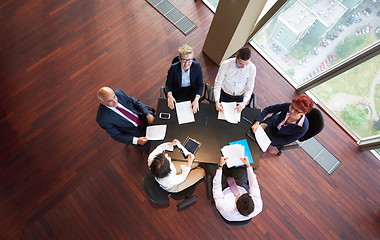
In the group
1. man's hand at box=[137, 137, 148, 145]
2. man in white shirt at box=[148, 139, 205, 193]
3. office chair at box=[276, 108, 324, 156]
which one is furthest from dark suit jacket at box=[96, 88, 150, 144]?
office chair at box=[276, 108, 324, 156]

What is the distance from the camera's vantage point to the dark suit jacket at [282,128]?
265 centimetres

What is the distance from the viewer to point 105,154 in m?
3.56

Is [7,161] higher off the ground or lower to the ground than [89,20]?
lower

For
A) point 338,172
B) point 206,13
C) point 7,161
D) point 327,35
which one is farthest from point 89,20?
point 338,172

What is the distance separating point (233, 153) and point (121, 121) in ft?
4.43

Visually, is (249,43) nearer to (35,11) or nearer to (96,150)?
(96,150)

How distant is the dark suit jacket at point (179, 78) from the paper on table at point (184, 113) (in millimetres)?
389

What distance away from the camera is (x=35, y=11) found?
14.5 ft

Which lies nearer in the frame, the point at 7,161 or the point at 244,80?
the point at 244,80

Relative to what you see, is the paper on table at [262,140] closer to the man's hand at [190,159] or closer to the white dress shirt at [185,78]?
the man's hand at [190,159]

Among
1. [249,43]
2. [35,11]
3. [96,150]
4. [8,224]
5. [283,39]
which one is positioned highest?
[283,39]

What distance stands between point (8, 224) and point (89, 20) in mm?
3651

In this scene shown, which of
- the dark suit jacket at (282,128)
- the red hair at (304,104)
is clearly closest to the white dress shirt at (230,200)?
the dark suit jacket at (282,128)

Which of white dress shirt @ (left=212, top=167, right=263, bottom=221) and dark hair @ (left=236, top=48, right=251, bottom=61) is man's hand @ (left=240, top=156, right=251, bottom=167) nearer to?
white dress shirt @ (left=212, top=167, right=263, bottom=221)
